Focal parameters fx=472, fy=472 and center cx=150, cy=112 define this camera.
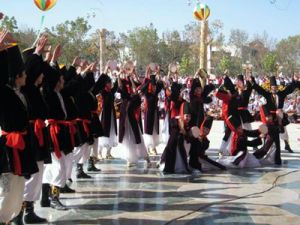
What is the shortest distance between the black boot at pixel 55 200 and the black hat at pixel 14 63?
1.87 metres

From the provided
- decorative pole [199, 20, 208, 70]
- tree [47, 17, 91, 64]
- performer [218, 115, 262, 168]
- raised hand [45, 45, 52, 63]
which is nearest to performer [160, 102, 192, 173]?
performer [218, 115, 262, 168]

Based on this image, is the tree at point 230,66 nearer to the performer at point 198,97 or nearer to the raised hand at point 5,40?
the performer at point 198,97

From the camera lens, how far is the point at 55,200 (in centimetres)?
614

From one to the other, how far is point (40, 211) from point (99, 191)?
1412 millimetres

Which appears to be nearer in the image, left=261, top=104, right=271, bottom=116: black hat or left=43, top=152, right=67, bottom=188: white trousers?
left=43, top=152, right=67, bottom=188: white trousers

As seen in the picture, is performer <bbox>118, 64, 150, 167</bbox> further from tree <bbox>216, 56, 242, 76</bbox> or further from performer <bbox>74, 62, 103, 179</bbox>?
tree <bbox>216, 56, 242, 76</bbox>

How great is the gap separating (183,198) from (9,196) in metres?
2.93

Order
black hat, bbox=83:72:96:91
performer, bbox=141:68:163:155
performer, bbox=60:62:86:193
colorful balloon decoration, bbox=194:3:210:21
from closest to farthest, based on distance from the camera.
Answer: performer, bbox=60:62:86:193 → black hat, bbox=83:72:96:91 → performer, bbox=141:68:163:155 → colorful balloon decoration, bbox=194:3:210:21

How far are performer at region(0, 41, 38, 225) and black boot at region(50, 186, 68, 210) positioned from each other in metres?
1.36

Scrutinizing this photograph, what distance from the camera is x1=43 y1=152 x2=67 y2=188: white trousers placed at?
601 centimetres

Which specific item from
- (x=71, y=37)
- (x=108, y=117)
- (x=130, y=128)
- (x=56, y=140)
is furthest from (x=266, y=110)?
(x=71, y=37)

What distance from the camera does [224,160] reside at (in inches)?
383

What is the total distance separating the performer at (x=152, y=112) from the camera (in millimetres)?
10484

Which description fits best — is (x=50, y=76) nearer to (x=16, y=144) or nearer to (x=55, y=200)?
(x=16, y=144)
